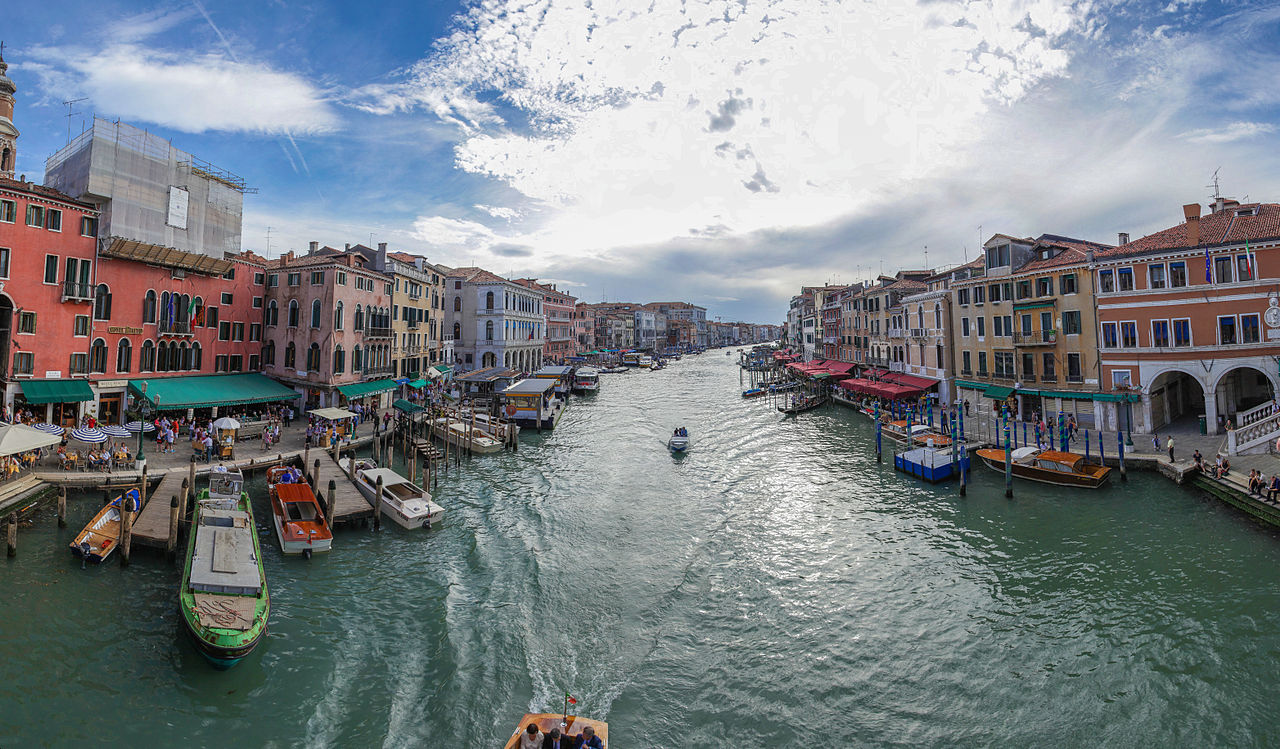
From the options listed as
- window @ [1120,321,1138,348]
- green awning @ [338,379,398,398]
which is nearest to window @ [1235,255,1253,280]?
window @ [1120,321,1138,348]

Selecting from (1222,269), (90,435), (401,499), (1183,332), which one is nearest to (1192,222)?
(1222,269)

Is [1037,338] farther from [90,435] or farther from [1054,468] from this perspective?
[90,435]

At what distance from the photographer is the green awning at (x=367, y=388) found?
37781 mm

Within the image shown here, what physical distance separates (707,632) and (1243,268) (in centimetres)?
3537

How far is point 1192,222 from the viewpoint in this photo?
1217 inches

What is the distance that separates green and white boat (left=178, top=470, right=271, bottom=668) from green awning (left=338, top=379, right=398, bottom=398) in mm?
19991

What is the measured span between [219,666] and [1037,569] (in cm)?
2352

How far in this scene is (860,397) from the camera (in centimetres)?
5428

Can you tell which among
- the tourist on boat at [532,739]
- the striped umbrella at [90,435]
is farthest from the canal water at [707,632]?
the striped umbrella at [90,435]

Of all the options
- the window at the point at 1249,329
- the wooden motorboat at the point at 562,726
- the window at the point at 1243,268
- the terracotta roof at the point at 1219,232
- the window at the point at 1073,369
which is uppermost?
the terracotta roof at the point at 1219,232

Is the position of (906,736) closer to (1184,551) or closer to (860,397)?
(1184,551)

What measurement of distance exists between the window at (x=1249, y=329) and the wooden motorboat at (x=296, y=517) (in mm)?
44713

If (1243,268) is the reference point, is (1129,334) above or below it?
below

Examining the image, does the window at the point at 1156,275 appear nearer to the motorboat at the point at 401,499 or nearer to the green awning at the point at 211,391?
the motorboat at the point at 401,499
